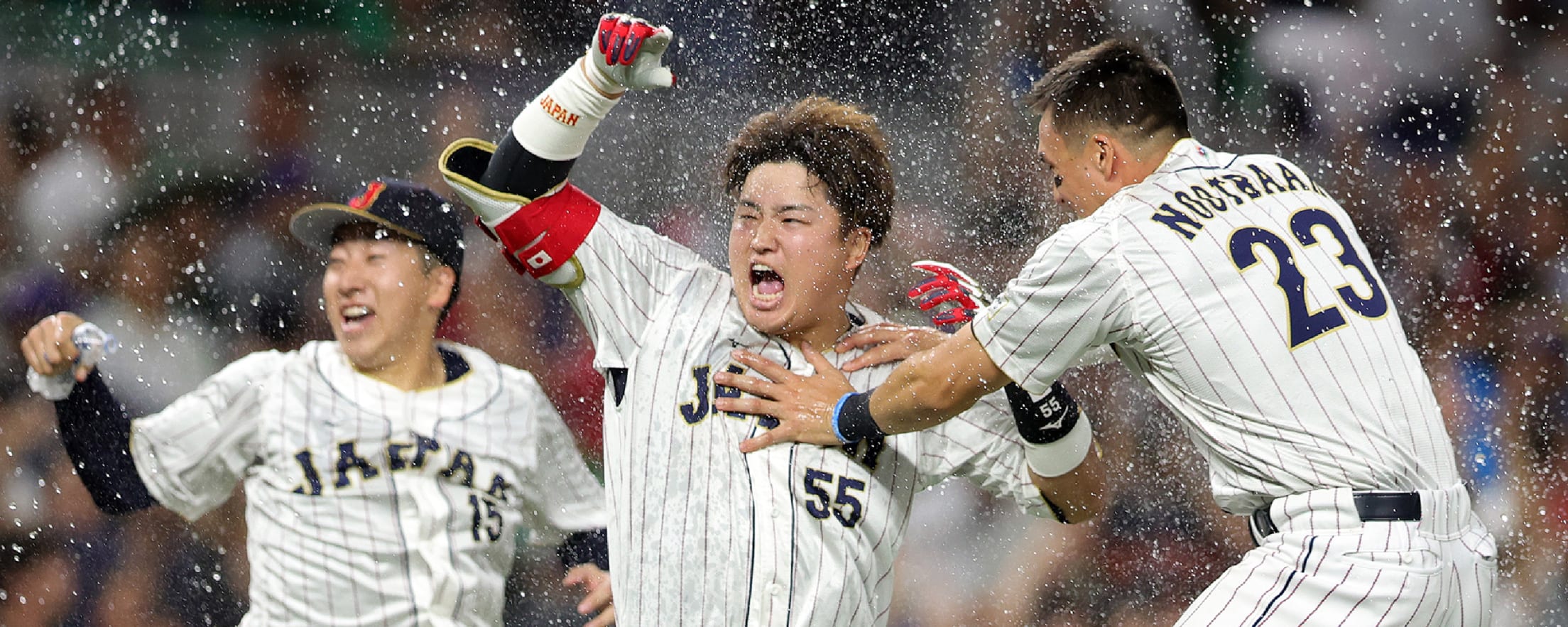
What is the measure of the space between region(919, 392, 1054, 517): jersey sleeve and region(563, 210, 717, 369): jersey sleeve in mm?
679

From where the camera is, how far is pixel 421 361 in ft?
14.5

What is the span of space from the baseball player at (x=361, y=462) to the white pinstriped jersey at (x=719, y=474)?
711 millimetres

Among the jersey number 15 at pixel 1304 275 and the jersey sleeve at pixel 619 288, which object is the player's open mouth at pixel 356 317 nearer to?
the jersey sleeve at pixel 619 288

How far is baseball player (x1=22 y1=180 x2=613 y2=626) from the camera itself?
409cm

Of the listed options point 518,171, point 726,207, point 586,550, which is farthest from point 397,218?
point 726,207

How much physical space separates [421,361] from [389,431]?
0.28m

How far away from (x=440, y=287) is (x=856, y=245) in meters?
1.56

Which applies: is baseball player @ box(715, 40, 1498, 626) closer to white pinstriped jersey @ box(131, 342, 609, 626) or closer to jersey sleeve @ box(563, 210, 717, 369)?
jersey sleeve @ box(563, 210, 717, 369)

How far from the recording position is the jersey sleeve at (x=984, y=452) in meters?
3.47

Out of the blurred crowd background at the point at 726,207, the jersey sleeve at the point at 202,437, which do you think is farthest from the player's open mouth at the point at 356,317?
the blurred crowd background at the point at 726,207

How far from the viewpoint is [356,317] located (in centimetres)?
445

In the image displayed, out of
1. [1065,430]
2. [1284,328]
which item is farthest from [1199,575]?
[1284,328]

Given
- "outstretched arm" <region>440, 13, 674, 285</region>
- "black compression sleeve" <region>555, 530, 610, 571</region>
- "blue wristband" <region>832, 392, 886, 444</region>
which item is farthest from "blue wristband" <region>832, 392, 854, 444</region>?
"black compression sleeve" <region>555, 530, 610, 571</region>

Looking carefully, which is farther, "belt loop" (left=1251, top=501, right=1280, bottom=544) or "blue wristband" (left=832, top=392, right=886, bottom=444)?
"blue wristband" (left=832, top=392, right=886, bottom=444)
